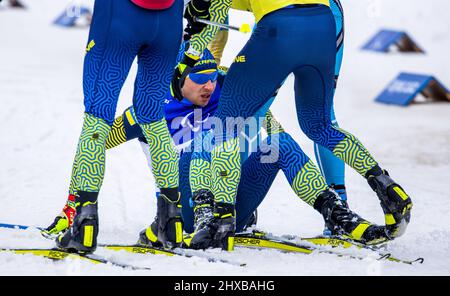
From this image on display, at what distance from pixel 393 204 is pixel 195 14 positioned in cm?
135

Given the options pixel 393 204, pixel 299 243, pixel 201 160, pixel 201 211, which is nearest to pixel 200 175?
pixel 201 160

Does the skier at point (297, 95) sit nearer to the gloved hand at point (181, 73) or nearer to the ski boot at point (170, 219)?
the ski boot at point (170, 219)

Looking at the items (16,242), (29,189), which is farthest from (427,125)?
(16,242)

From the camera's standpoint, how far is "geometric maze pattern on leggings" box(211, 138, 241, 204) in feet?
14.0

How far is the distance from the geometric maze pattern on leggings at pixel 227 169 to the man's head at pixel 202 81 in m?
0.59

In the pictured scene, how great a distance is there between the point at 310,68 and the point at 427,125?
196 inches

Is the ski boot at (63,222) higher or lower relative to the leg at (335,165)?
lower

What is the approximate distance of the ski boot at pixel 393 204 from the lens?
13.8ft

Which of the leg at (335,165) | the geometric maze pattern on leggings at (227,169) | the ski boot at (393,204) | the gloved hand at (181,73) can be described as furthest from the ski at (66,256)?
the leg at (335,165)

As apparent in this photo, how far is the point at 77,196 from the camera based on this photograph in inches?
157

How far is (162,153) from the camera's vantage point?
415 cm

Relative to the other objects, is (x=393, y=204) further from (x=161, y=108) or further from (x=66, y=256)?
(x=66, y=256)

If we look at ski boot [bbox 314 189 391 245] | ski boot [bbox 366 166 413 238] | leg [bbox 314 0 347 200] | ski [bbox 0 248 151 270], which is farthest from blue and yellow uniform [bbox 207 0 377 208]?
ski [bbox 0 248 151 270]

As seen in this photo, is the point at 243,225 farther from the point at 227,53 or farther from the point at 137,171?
the point at 227,53
